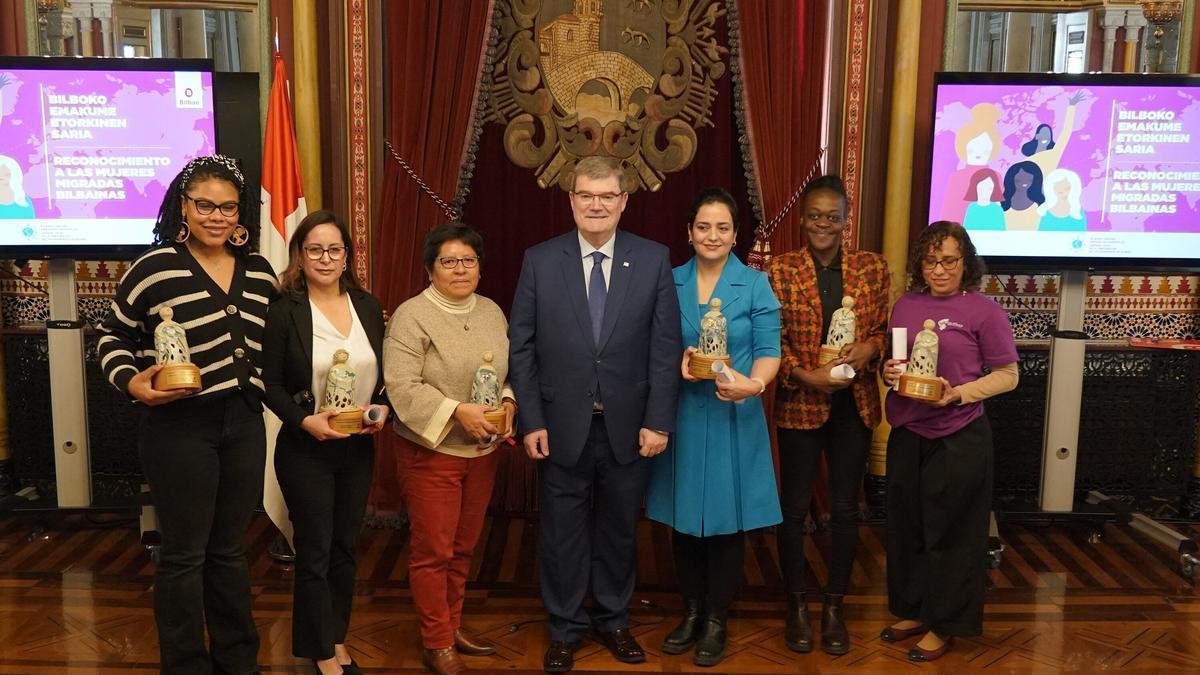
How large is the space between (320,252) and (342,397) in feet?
1.30

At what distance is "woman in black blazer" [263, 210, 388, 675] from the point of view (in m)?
2.65

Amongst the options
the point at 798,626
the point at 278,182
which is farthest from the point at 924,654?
the point at 278,182

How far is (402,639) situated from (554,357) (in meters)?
1.12

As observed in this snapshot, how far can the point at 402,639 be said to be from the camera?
3.23 metres

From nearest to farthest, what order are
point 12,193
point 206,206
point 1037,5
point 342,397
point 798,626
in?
point 206,206, point 342,397, point 798,626, point 12,193, point 1037,5

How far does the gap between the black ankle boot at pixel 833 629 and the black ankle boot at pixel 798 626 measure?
0.05 metres

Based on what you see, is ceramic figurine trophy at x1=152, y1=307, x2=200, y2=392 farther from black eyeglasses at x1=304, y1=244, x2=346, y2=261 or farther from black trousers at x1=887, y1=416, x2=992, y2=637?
black trousers at x1=887, y1=416, x2=992, y2=637

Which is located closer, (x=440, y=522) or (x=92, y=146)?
(x=440, y=522)

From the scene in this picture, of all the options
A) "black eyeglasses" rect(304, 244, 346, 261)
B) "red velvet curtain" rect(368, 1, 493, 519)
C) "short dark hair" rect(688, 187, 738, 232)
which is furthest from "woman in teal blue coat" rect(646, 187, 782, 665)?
"red velvet curtain" rect(368, 1, 493, 519)

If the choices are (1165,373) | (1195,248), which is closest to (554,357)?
(1195,248)

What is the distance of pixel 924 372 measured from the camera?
9.65ft

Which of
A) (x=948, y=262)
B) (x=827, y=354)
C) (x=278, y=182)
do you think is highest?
(x=278, y=182)

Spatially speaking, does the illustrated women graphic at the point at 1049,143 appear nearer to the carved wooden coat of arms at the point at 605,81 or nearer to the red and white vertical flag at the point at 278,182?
the carved wooden coat of arms at the point at 605,81

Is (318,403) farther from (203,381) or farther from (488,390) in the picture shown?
(488,390)
